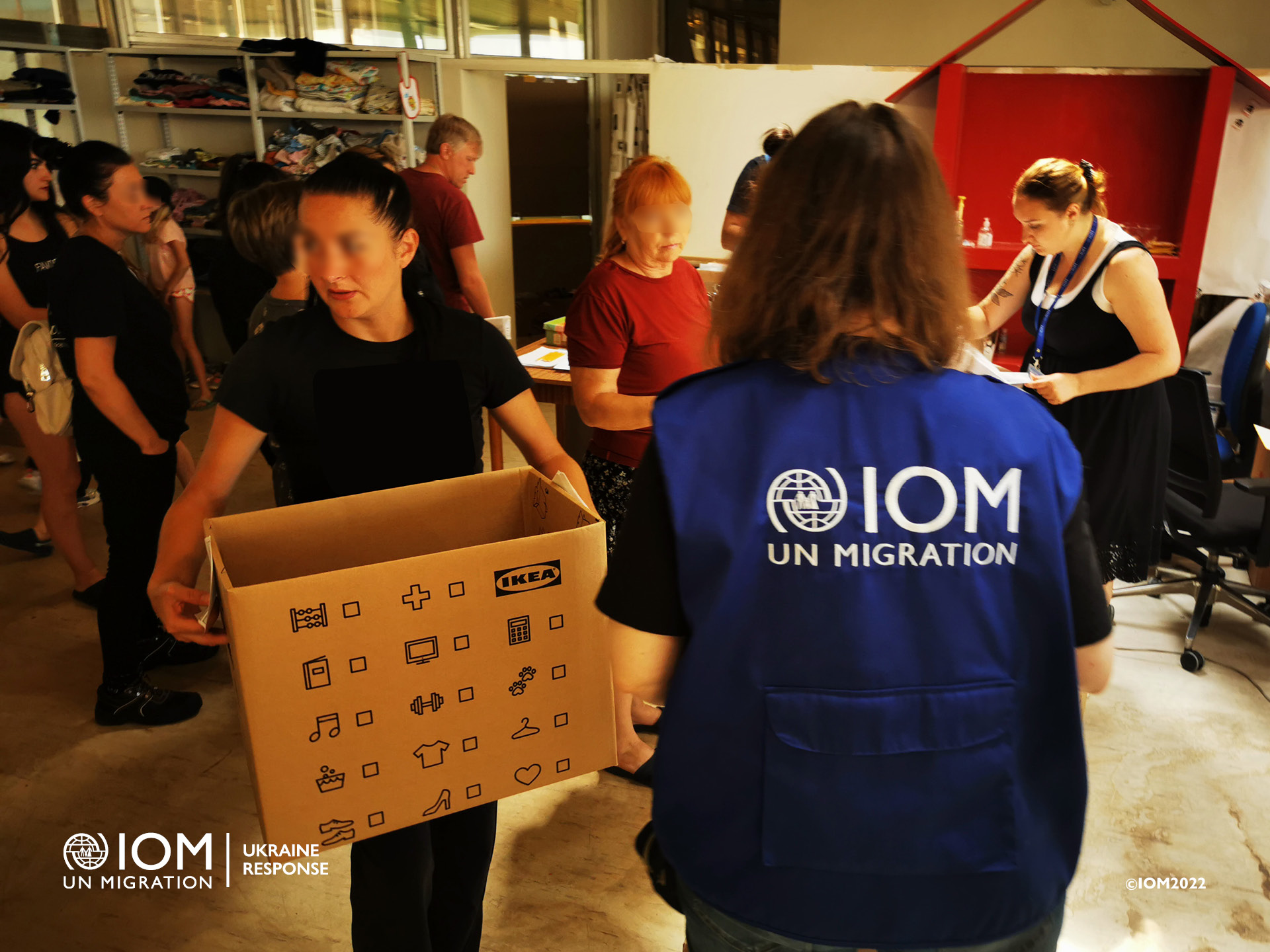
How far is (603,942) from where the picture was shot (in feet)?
6.51

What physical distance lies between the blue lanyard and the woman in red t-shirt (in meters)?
1.09

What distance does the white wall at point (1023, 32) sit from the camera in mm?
5090

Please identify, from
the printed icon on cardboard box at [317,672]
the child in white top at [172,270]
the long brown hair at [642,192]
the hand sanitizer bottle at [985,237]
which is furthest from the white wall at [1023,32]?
the printed icon on cardboard box at [317,672]

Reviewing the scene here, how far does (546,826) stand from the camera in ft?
7.72

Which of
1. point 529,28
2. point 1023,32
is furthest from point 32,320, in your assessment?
point 1023,32

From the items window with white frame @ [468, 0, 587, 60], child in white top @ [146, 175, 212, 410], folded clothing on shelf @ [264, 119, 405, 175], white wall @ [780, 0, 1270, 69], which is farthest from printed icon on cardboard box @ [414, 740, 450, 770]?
window with white frame @ [468, 0, 587, 60]

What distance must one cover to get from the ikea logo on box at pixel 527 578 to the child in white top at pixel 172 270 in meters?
4.03

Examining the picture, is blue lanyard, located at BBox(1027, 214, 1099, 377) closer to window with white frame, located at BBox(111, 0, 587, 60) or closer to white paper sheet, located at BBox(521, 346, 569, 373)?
white paper sheet, located at BBox(521, 346, 569, 373)

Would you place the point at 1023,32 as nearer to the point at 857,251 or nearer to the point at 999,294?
the point at 999,294

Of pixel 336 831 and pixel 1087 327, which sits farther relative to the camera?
pixel 1087 327

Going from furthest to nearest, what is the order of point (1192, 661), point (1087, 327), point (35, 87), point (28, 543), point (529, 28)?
point (529, 28), point (35, 87), point (28, 543), point (1192, 661), point (1087, 327)

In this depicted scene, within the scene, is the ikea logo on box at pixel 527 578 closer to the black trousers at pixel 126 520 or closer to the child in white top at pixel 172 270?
the black trousers at pixel 126 520

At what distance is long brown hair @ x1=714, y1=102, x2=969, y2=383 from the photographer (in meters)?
0.89

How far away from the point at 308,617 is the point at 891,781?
0.63m
